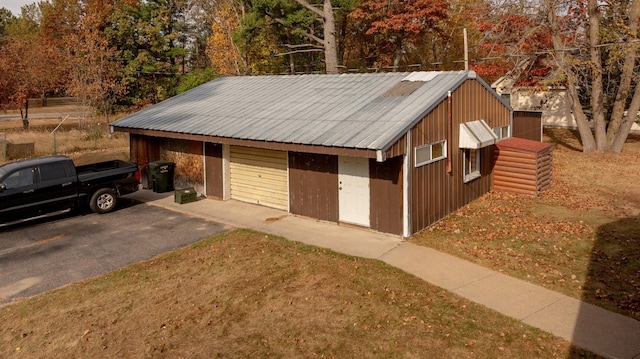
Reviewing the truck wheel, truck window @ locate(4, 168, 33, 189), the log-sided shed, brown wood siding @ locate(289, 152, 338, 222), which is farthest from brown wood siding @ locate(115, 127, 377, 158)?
truck window @ locate(4, 168, 33, 189)

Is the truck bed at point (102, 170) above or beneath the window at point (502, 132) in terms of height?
beneath

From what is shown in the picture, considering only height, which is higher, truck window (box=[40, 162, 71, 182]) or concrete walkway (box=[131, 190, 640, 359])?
truck window (box=[40, 162, 71, 182])

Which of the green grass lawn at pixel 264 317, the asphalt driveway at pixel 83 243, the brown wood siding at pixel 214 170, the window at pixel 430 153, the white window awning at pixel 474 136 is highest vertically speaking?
the white window awning at pixel 474 136

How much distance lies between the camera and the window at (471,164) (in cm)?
1638

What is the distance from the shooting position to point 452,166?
15.3 metres

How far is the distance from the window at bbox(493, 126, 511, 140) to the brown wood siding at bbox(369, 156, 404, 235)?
711 centimetres

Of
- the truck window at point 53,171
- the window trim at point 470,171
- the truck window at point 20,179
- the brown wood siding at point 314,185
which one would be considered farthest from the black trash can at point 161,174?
the window trim at point 470,171

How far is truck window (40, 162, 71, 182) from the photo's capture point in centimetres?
1522

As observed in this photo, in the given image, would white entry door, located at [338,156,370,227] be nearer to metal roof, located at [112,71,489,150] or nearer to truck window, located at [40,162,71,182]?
metal roof, located at [112,71,489,150]

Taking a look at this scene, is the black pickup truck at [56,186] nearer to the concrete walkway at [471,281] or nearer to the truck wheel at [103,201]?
the truck wheel at [103,201]

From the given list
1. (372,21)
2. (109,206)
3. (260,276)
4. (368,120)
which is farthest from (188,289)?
(372,21)

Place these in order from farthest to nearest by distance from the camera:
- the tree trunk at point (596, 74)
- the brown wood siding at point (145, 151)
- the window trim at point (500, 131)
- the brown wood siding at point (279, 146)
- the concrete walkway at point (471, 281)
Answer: the tree trunk at point (596, 74) < the brown wood siding at point (145, 151) < the window trim at point (500, 131) < the brown wood siding at point (279, 146) < the concrete walkway at point (471, 281)

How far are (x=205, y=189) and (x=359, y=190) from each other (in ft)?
24.1

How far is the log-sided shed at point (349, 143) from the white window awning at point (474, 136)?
0.11ft
